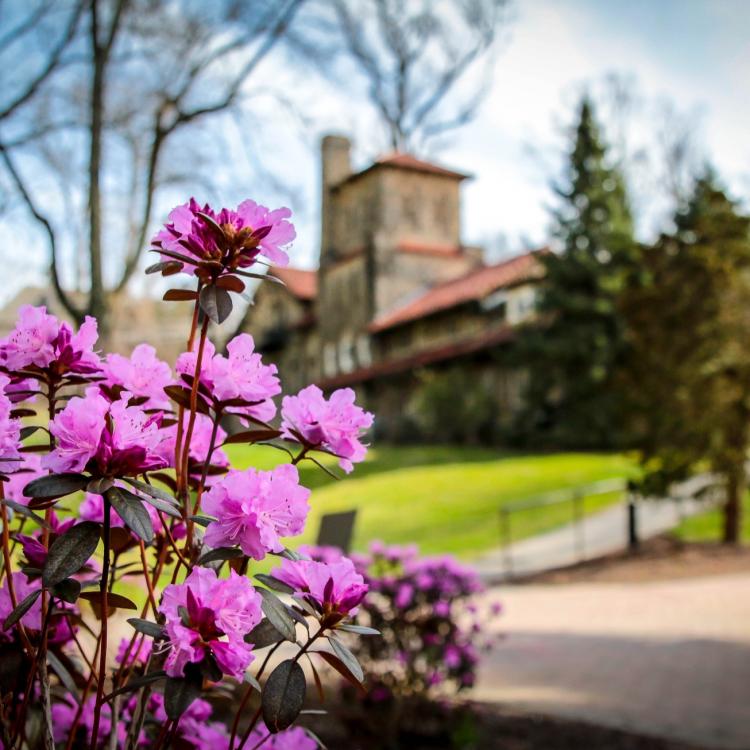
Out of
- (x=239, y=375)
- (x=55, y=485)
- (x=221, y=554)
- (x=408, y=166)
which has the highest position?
(x=408, y=166)

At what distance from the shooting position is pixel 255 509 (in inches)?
54.4

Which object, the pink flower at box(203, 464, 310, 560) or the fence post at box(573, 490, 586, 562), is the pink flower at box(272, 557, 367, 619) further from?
the fence post at box(573, 490, 586, 562)

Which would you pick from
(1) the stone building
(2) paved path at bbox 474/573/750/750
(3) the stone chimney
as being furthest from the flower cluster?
(3) the stone chimney

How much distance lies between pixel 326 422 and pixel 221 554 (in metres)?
0.30

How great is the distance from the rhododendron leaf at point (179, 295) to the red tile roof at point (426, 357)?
26.1 meters

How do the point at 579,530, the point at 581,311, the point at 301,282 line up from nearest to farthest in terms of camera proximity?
the point at 579,530 → the point at 581,311 → the point at 301,282

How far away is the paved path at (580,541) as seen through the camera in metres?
14.2

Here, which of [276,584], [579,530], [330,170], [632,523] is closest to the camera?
[276,584]

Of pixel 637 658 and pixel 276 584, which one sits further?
pixel 637 658

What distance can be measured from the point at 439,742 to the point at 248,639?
4072mm

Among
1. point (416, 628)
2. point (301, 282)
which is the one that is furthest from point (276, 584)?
point (301, 282)

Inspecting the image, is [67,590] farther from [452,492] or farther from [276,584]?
[452,492]

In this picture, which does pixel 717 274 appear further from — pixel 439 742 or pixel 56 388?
pixel 56 388

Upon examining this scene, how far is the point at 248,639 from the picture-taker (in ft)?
4.74
